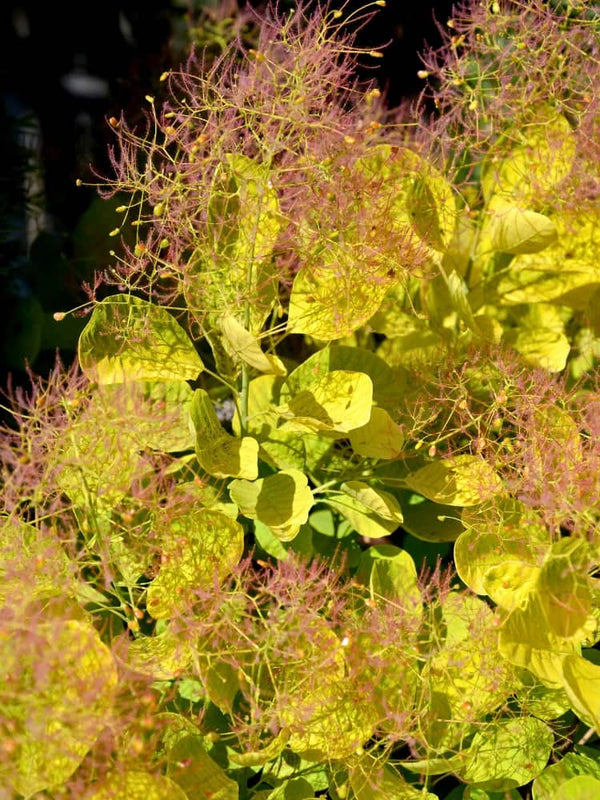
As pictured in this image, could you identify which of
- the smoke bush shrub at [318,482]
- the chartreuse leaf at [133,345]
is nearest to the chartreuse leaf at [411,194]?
the smoke bush shrub at [318,482]

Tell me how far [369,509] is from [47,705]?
179mm

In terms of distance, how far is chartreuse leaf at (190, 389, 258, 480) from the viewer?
0.43 m

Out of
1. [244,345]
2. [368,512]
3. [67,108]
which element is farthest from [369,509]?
[67,108]

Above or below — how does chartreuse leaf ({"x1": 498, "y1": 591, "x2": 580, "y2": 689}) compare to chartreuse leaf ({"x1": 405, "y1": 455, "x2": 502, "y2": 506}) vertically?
below

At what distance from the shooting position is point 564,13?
550 millimetres

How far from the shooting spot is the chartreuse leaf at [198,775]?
0.40 metres

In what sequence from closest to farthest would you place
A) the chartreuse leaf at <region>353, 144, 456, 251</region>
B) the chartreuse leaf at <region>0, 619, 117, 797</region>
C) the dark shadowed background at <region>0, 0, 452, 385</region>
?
the chartreuse leaf at <region>0, 619, 117, 797</region> < the chartreuse leaf at <region>353, 144, 456, 251</region> < the dark shadowed background at <region>0, 0, 452, 385</region>

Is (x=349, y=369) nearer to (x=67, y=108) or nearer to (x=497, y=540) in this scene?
(x=497, y=540)

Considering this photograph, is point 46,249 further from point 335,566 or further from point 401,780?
point 401,780

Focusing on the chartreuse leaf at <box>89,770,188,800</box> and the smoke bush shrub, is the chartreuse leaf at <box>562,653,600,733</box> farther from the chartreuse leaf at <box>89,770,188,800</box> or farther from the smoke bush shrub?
the chartreuse leaf at <box>89,770,188,800</box>

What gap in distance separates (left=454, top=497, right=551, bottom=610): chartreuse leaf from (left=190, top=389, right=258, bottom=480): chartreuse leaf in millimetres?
106

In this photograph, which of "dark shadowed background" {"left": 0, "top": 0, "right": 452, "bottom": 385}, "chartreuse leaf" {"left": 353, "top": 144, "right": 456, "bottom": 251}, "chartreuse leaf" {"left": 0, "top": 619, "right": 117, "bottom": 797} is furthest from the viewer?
"dark shadowed background" {"left": 0, "top": 0, "right": 452, "bottom": 385}

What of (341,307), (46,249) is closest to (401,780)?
(341,307)

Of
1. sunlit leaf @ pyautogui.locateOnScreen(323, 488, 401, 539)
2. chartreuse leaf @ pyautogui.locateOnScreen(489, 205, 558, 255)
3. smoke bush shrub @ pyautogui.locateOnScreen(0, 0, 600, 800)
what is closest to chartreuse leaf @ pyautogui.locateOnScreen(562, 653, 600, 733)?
smoke bush shrub @ pyautogui.locateOnScreen(0, 0, 600, 800)
